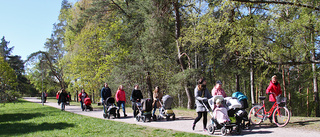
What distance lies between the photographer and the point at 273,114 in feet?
31.7

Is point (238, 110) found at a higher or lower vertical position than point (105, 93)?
lower

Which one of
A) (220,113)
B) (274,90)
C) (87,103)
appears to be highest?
(274,90)

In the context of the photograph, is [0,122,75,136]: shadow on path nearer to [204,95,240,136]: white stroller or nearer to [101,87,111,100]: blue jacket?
[101,87,111,100]: blue jacket

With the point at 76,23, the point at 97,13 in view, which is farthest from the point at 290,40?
the point at 76,23

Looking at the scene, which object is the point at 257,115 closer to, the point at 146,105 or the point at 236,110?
the point at 236,110

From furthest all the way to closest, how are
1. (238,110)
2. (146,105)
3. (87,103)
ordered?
1. (87,103)
2. (146,105)
3. (238,110)

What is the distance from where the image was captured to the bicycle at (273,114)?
31.6 feet

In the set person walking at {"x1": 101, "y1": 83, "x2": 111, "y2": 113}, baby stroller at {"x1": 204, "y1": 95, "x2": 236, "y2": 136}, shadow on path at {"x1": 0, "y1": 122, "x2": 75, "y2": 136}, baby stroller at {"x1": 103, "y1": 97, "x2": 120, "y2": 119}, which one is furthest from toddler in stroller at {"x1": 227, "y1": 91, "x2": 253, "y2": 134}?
person walking at {"x1": 101, "y1": 83, "x2": 111, "y2": 113}

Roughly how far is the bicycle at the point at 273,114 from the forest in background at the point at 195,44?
341 cm

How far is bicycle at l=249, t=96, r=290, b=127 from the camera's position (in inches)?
379

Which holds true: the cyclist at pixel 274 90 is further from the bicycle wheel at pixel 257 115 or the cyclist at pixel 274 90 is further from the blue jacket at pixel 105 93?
the blue jacket at pixel 105 93

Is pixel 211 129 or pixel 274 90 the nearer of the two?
pixel 211 129

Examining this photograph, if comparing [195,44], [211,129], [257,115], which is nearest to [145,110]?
[211,129]

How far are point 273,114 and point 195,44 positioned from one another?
7988 millimetres
